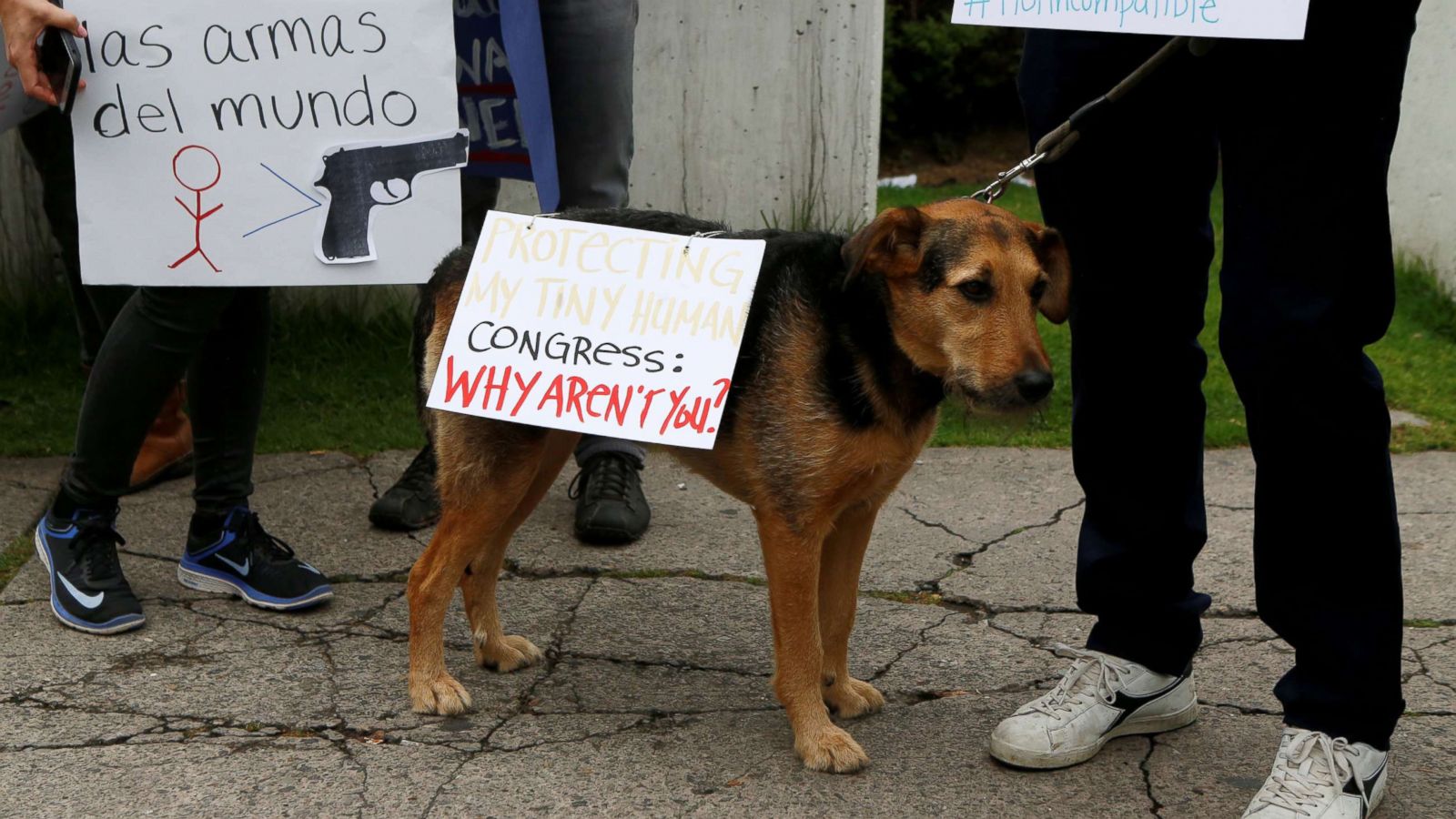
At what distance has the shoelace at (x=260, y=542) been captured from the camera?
3938 mm

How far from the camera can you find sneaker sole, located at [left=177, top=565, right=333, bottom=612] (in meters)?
3.86

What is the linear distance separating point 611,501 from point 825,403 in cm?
157

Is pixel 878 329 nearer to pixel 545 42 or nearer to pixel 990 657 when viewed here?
pixel 990 657

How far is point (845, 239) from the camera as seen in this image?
3170 mm

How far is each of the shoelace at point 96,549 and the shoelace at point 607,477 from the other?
1369 mm

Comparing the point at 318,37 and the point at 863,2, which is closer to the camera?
the point at 318,37

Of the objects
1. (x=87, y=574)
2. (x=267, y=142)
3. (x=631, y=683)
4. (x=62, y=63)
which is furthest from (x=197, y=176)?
(x=631, y=683)

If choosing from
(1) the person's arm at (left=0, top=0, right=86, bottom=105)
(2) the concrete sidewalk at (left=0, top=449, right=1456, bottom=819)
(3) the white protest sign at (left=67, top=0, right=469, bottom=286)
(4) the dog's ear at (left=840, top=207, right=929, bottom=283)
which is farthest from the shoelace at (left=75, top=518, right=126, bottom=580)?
(4) the dog's ear at (left=840, top=207, right=929, bottom=283)

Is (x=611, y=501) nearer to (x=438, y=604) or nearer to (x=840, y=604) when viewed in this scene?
(x=438, y=604)

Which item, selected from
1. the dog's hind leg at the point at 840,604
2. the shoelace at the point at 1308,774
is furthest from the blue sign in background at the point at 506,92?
the shoelace at the point at 1308,774

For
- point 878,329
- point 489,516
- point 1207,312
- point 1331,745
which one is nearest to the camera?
point 1331,745

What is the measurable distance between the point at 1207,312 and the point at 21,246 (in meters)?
5.55

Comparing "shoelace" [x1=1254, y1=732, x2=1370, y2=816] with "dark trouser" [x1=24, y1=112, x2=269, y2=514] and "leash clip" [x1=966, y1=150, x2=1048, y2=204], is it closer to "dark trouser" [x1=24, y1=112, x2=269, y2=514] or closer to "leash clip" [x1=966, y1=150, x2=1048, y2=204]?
"leash clip" [x1=966, y1=150, x2=1048, y2=204]

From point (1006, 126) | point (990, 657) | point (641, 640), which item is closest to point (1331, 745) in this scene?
point (990, 657)
